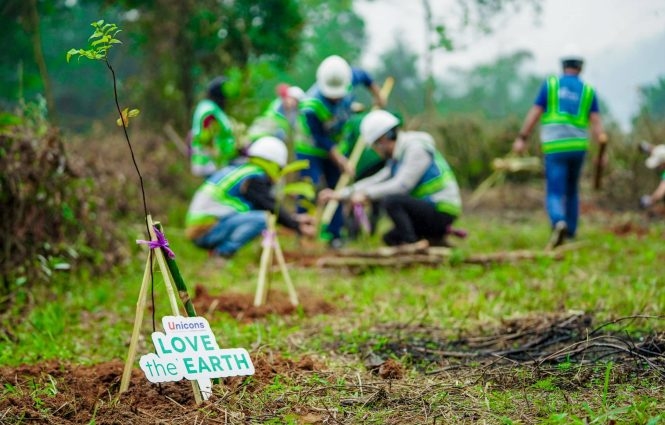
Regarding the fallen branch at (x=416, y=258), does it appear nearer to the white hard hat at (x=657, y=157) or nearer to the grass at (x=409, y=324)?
the grass at (x=409, y=324)

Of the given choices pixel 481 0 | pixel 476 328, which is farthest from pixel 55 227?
pixel 481 0

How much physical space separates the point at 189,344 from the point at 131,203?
18.3 ft

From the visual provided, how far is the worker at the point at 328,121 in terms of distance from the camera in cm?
745

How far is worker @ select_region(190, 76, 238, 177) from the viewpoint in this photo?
7.75 meters

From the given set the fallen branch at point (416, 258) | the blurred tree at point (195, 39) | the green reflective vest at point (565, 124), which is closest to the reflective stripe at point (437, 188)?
the fallen branch at point (416, 258)

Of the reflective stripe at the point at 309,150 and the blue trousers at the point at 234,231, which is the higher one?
the reflective stripe at the point at 309,150

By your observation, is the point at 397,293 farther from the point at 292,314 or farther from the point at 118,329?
the point at 118,329

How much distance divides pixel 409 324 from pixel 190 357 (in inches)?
63.7

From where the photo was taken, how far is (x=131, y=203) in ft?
26.2

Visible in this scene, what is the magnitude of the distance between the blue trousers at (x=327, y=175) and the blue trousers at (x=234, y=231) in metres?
1.07

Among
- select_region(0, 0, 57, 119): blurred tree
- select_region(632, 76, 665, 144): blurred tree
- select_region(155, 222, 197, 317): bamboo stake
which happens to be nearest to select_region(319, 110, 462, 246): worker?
select_region(0, 0, 57, 119): blurred tree

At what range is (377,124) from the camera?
6.48 meters

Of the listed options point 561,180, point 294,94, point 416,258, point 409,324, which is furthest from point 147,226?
point 294,94

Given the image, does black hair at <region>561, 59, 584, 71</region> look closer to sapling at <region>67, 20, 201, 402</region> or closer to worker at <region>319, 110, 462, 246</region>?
worker at <region>319, 110, 462, 246</region>
